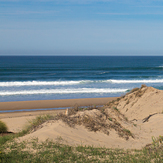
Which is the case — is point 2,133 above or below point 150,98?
below

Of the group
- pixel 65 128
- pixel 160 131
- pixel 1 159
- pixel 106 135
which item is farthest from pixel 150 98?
pixel 1 159

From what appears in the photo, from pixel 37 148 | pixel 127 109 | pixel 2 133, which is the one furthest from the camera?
pixel 127 109

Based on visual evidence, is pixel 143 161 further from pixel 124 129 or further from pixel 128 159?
pixel 124 129

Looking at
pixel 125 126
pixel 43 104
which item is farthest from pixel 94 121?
pixel 43 104

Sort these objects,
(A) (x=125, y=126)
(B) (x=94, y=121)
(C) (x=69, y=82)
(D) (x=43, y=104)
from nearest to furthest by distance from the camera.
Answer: (B) (x=94, y=121) → (A) (x=125, y=126) → (D) (x=43, y=104) → (C) (x=69, y=82)

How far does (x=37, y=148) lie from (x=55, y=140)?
0.78m

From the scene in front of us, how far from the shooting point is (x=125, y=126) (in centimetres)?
895

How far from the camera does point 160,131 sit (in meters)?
8.65

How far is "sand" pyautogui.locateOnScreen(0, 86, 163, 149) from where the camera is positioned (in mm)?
6797

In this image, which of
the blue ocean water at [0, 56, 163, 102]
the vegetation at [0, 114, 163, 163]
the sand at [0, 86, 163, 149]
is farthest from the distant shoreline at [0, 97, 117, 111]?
the vegetation at [0, 114, 163, 163]

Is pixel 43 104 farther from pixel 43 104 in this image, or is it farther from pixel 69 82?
pixel 69 82

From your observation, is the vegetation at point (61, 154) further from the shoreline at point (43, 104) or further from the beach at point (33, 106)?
the shoreline at point (43, 104)

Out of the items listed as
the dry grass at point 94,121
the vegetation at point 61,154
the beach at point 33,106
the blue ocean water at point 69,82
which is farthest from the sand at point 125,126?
the blue ocean water at point 69,82

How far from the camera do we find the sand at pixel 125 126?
6.80m
